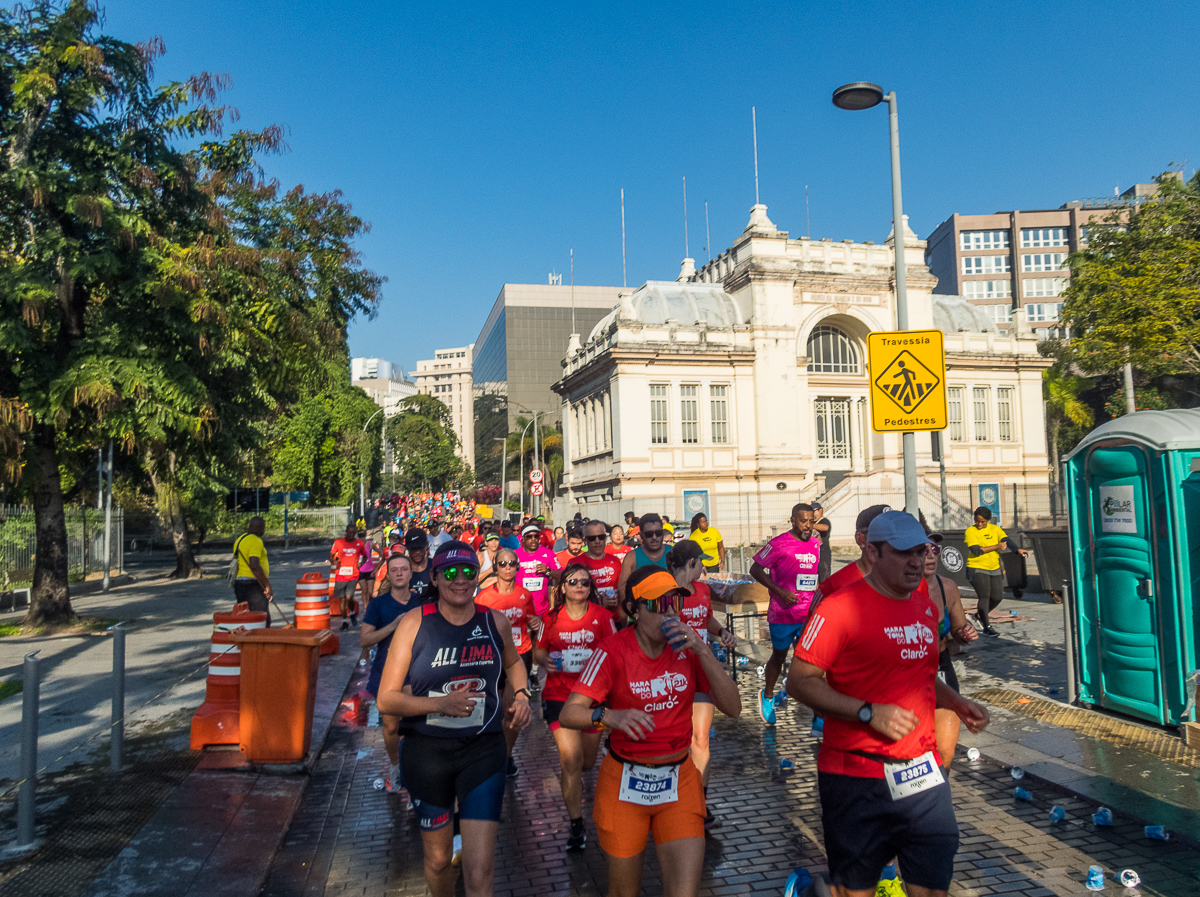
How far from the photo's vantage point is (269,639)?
7066 millimetres

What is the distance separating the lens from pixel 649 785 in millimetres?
3609

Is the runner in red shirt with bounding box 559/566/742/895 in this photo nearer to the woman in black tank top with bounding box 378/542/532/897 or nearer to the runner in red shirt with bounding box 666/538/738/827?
the woman in black tank top with bounding box 378/542/532/897

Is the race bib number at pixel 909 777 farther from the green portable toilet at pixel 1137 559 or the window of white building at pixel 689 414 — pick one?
the window of white building at pixel 689 414

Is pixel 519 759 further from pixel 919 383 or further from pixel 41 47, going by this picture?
pixel 41 47

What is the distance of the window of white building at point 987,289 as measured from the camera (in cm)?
8669

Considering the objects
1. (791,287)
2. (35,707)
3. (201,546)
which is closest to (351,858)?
(35,707)

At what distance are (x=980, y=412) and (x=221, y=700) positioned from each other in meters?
43.3

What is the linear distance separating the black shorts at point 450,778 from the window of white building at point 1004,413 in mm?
45282

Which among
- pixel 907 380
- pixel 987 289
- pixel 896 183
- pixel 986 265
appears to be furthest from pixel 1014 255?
pixel 907 380

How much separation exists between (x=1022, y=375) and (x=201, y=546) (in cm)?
4243

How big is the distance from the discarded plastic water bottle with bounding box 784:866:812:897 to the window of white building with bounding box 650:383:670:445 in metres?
34.3

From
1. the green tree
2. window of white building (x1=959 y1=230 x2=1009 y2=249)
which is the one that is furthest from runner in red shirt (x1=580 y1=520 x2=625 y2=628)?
window of white building (x1=959 y1=230 x2=1009 y2=249)

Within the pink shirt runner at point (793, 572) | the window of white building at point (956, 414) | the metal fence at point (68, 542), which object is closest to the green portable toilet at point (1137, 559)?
the pink shirt runner at point (793, 572)

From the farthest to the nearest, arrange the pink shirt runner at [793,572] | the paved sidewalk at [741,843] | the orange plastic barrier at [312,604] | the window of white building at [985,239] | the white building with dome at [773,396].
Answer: the window of white building at [985,239], the white building with dome at [773,396], the orange plastic barrier at [312,604], the pink shirt runner at [793,572], the paved sidewalk at [741,843]
